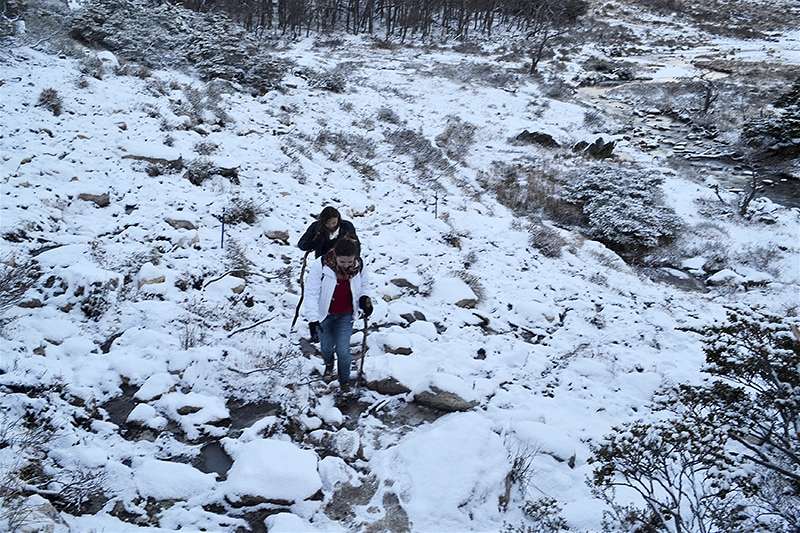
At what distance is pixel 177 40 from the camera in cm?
1412

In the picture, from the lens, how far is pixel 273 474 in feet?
11.5

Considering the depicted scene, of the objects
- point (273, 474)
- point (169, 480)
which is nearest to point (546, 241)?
point (273, 474)

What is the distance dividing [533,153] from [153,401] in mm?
13204

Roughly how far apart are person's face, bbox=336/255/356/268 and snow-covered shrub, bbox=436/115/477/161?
9477mm

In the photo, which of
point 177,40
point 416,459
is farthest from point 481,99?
point 416,459

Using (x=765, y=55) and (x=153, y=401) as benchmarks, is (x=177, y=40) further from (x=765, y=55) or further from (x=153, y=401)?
(x=765, y=55)

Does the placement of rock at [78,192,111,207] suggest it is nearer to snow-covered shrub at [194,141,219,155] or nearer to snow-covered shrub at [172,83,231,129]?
snow-covered shrub at [194,141,219,155]

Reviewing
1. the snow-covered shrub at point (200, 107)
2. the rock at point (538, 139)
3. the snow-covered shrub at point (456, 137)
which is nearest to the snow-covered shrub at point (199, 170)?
the snow-covered shrub at point (200, 107)

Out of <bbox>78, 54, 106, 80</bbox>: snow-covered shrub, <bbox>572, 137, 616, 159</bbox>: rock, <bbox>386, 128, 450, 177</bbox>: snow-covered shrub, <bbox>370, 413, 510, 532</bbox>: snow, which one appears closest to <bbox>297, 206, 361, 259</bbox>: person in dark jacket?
<bbox>370, 413, 510, 532</bbox>: snow

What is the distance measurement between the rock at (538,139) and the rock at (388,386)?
12.6m

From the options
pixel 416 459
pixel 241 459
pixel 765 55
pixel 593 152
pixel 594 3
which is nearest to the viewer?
pixel 241 459

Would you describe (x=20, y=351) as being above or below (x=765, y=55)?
below

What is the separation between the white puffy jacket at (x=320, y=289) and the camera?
4285 mm

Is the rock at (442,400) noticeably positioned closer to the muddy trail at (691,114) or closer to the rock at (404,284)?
the rock at (404,284)
